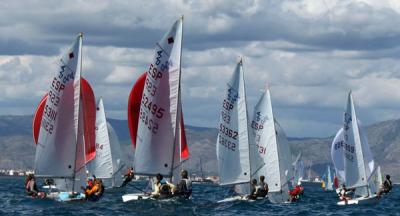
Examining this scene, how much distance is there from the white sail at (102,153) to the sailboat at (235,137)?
73.1 ft

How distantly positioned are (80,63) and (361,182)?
21.6 metres

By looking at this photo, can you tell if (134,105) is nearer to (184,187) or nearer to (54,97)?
(54,97)

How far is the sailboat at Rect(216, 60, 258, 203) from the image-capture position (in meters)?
59.6

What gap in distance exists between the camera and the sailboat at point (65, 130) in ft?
182

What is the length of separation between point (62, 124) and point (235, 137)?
10343 mm

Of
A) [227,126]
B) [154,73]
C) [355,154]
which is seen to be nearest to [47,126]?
[154,73]

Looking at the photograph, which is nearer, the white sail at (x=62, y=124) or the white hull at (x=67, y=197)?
the white hull at (x=67, y=197)

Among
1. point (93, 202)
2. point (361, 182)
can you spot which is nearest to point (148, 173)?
point (93, 202)

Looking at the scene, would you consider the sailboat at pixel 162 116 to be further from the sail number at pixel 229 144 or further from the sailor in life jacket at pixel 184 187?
the sail number at pixel 229 144

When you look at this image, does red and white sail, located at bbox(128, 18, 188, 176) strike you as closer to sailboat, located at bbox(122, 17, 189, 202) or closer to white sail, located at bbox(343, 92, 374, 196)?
sailboat, located at bbox(122, 17, 189, 202)

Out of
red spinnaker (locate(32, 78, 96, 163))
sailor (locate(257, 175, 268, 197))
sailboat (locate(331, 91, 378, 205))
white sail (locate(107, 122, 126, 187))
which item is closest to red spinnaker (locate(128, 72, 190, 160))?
red spinnaker (locate(32, 78, 96, 163))

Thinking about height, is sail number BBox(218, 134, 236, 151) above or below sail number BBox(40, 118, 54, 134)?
below

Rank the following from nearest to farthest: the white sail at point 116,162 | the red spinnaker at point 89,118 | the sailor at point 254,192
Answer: the sailor at point 254,192
the red spinnaker at point 89,118
the white sail at point 116,162

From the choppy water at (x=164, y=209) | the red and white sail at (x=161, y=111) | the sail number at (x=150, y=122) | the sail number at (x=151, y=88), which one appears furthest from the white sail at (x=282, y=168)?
the sail number at (x=151, y=88)
